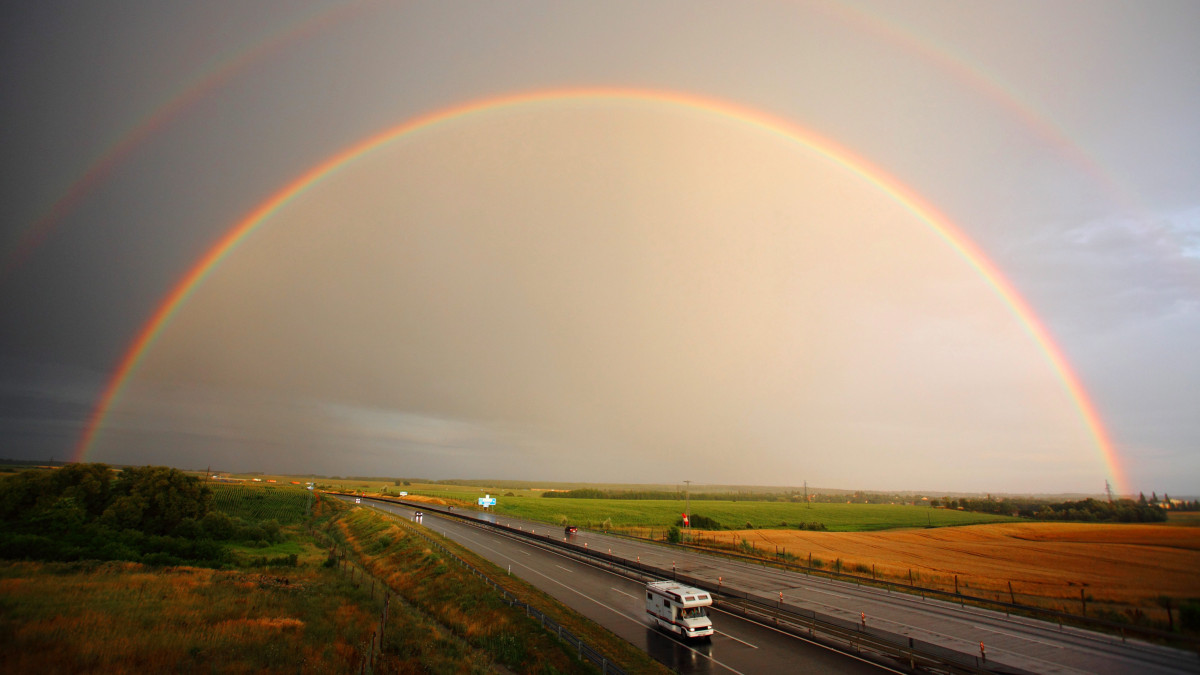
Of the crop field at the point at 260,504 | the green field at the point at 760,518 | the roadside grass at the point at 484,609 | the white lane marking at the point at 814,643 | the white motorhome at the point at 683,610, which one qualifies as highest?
the white motorhome at the point at 683,610

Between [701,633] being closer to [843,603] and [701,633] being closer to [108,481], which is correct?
[843,603]

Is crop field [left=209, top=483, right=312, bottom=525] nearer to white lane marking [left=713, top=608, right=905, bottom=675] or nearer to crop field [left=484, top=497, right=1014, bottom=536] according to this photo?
crop field [left=484, top=497, right=1014, bottom=536]

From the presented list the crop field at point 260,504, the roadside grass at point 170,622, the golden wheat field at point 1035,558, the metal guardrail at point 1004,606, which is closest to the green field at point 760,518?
the golden wheat field at point 1035,558

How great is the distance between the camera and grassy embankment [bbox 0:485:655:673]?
24672 millimetres

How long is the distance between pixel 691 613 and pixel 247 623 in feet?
91.7

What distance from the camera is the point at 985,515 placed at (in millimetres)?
146375

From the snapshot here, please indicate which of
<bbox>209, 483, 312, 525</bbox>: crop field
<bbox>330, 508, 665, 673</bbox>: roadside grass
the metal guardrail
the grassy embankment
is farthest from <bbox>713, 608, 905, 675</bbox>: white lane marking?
<bbox>209, 483, 312, 525</bbox>: crop field

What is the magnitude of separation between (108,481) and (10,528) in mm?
12174

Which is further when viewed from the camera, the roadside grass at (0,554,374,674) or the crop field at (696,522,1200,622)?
the crop field at (696,522,1200,622)

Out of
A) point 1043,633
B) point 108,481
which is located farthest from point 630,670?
point 108,481

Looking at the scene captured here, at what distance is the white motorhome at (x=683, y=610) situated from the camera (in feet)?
93.0

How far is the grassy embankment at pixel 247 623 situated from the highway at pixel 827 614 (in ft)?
15.8

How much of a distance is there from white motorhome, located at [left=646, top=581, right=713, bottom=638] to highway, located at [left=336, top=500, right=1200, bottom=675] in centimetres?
87

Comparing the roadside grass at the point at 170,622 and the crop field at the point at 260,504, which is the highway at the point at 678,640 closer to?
the roadside grass at the point at 170,622
